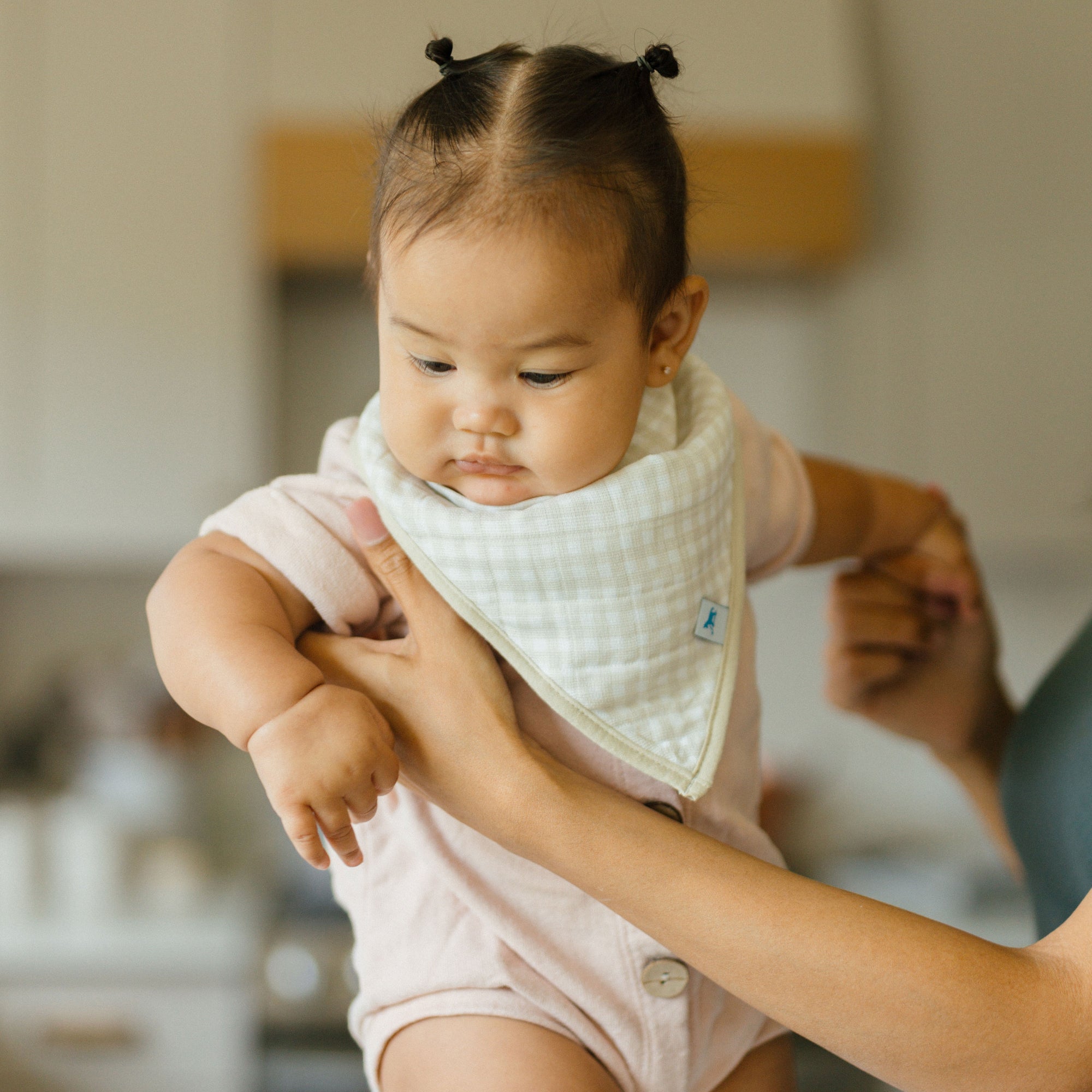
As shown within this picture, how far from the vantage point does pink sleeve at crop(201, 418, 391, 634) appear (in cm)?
59

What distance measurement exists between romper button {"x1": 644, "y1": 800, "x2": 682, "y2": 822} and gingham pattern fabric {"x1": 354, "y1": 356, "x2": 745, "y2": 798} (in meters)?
0.02

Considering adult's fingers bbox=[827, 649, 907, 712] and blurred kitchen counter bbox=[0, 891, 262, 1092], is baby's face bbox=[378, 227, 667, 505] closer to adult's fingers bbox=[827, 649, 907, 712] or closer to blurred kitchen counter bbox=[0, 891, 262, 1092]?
adult's fingers bbox=[827, 649, 907, 712]

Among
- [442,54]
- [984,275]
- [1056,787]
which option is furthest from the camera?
[984,275]

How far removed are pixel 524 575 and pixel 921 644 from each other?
1.46ft

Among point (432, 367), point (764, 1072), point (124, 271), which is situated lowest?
point (764, 1072)

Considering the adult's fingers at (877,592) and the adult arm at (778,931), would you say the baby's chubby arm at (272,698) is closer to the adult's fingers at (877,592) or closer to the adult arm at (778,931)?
the adult arm at (778,931)

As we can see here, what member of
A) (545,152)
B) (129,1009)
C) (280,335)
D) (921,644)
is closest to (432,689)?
(545,152)

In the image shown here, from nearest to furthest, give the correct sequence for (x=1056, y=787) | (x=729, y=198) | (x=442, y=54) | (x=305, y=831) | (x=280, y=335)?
1. (x=305, y=831)
2. (x=442, y=54)
3. (x=1056, y=787)
4. (x=729, y=198)
5. (x=280, y=335)

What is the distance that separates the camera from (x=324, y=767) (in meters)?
0.50

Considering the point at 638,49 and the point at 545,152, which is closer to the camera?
the point at 545,152

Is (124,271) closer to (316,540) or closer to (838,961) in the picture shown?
(316,540)

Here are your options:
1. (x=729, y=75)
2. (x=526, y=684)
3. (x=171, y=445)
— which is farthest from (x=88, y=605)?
(x=526, y=684)

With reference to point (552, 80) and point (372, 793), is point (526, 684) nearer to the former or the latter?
point (372, 793)

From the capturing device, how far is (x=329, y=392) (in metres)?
2.60
